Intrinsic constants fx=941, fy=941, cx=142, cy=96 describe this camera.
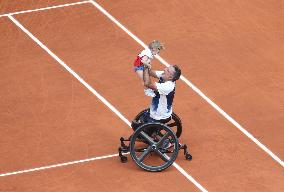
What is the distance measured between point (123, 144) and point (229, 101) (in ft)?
10.5

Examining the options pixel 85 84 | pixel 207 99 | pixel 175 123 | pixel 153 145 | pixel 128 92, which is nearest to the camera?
pixel 153 145

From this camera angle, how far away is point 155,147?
18797 millimetres

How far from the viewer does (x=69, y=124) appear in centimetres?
2038

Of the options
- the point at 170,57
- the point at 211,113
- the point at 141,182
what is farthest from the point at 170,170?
the point at 170,57

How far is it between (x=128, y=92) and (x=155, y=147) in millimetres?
3050

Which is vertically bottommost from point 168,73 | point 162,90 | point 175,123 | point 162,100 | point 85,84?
point 85,84

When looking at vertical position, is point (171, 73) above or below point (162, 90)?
above

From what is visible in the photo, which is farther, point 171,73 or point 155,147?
point 155,147

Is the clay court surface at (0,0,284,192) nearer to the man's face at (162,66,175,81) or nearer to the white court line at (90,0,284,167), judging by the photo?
the white court line at (90,0,284,167)

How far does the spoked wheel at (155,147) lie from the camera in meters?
18.5

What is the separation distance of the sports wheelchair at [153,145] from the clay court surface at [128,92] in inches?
9.5

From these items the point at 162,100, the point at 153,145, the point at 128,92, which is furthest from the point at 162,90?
the point at 128,92

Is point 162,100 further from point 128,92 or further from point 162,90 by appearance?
point 128,92

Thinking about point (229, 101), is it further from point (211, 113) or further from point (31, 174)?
point (31, 174)
